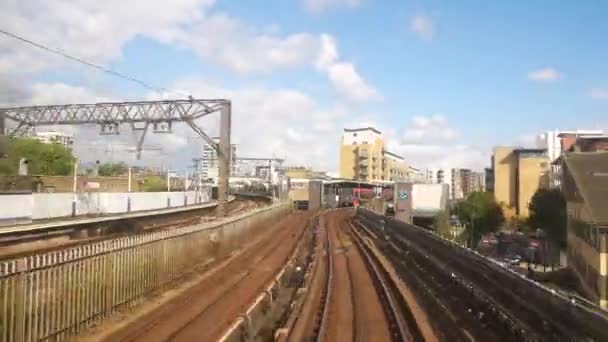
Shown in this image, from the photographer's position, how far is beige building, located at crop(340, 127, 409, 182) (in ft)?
560

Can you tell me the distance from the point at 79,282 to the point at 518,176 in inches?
4327

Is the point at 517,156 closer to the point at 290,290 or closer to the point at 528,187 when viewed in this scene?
the point at 528,187

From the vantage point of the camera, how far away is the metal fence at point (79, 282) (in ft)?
29.7

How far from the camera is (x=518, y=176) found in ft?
364

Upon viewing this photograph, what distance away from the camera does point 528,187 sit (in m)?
108

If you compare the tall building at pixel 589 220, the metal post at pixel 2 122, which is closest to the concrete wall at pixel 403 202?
the tall building at pixel 589 220

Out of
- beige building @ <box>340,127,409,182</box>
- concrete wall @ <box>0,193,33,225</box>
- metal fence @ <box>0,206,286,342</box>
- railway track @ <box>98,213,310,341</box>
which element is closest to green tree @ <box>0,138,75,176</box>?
concrete wall @ <box>0,193,33,225</box>

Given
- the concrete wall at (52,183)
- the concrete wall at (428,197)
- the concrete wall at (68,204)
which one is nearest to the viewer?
the concrete wall at (68,204)

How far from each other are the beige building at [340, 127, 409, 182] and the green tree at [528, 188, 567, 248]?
94151mm

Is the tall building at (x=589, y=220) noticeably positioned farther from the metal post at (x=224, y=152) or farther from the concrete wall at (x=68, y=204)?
the concrete wall at (x=68, y=204)

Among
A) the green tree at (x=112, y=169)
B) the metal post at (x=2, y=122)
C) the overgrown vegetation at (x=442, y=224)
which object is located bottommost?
the overgrown vegetation at (x=442, y=224)

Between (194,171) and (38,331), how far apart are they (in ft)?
259

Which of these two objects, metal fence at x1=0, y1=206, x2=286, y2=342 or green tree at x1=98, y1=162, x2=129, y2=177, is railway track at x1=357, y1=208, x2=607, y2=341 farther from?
green tree at x1=98, y1=162, x2=129, y2=177

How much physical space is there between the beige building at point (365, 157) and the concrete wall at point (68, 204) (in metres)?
120
